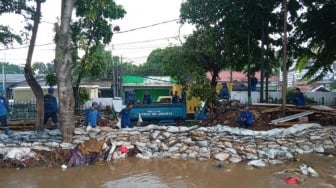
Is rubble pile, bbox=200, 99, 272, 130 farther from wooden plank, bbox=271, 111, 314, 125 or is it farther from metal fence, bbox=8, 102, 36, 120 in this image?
metal fence, bbox=8, 102, 36, 120

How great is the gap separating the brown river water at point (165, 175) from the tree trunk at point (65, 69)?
1863mm

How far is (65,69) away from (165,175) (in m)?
4.76

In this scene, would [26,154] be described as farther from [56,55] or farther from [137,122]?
[137,122]

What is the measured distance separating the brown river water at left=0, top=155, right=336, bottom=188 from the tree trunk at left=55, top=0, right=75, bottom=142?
1.86m

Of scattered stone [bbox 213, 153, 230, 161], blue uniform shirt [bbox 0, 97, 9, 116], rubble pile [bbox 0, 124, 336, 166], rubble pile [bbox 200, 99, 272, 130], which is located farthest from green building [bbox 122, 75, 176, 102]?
scattered stone [bbox 213, 153, 230, 161]

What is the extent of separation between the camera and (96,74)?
692 inches

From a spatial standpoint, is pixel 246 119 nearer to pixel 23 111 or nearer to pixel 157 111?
pixel 157 111

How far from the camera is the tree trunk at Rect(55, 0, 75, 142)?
38.2 ft

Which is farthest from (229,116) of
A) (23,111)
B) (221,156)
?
(23,111)

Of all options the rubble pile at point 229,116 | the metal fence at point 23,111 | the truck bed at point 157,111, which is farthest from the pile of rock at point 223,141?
the metal fence at point 23,111

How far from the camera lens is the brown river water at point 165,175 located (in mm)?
8602

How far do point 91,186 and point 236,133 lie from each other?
5234 millimetres

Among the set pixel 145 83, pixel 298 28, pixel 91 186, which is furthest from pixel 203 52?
pixel 145 83

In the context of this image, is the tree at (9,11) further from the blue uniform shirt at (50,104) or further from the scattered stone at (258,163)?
the scattered stone at (258,163)
